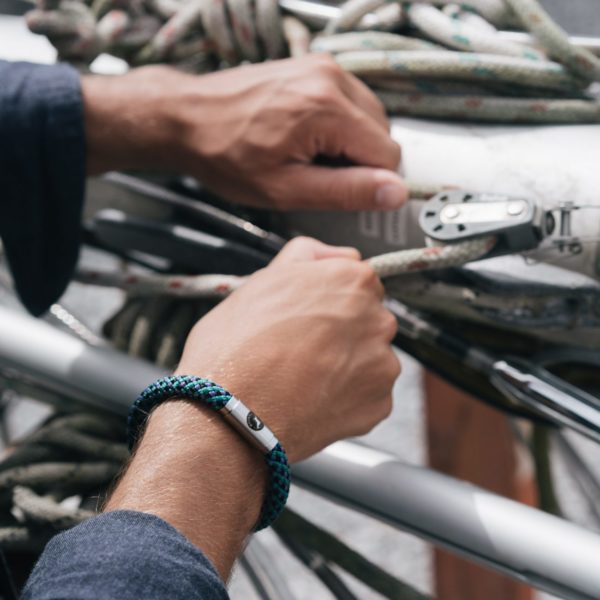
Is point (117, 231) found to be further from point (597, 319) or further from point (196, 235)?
point (597, 319)

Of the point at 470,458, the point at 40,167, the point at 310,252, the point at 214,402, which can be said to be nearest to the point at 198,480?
the point at 214,402

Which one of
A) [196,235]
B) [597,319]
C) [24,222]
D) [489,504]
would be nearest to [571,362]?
[597,319]

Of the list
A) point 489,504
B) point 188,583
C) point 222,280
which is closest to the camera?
point 188,583

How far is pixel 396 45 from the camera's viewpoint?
0.70m

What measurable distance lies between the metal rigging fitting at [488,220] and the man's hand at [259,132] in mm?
38

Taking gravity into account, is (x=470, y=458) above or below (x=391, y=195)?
below

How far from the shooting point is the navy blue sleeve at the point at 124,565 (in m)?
0.40

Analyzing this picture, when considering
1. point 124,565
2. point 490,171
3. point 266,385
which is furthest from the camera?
point 490,171

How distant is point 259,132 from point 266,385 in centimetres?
21

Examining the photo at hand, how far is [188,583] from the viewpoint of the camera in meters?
0.42

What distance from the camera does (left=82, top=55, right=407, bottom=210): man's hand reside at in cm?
66

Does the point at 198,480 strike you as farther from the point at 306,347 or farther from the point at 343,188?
the point at 343,188

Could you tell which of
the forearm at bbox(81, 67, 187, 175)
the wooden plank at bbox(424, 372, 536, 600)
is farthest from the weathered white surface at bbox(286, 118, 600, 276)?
the wooden plank at bbox(424, 372, 536, 600)

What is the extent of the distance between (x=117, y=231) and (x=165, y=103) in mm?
117
